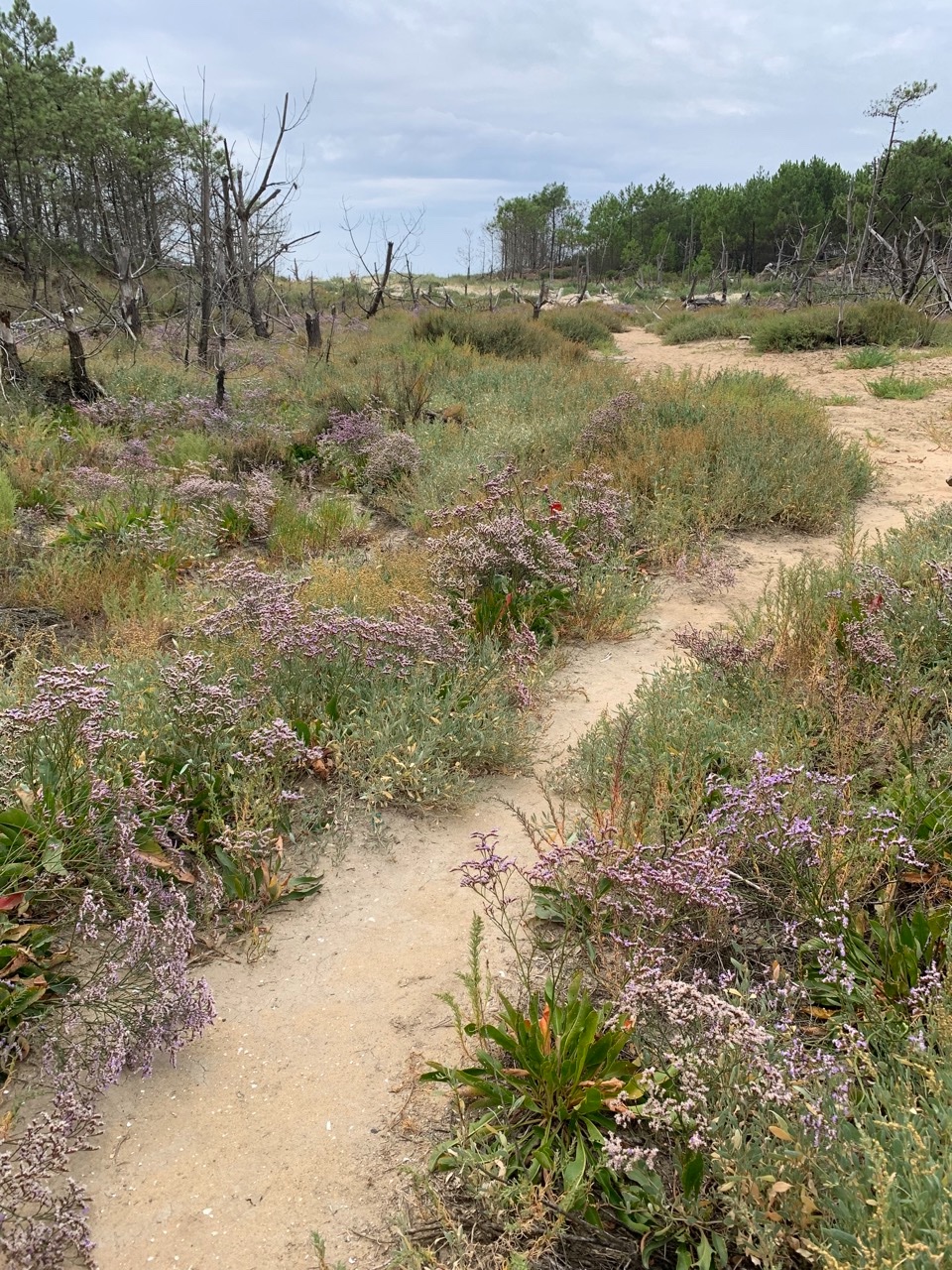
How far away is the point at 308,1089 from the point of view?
2.28 m

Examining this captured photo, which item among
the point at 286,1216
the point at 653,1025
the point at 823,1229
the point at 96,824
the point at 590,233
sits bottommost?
the point at 286,1216

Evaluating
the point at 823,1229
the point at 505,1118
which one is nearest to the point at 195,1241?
the point at 505,1118

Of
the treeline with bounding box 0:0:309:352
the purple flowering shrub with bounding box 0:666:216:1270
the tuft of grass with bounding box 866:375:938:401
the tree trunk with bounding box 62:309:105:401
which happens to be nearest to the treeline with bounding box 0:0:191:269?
the treeline with bounding box 0:0:309:352

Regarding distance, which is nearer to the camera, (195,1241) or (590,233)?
(195,1241)

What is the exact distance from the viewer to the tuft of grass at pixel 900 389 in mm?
12000

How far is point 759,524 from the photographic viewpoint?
722 cm

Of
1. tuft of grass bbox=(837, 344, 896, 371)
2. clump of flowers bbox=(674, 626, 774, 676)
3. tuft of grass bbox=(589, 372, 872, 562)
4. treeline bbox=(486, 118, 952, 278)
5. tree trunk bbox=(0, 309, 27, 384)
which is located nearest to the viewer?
clump of flowers bbox=(674, 626, 774, 676)

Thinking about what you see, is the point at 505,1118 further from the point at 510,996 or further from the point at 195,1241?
the point at 195,1241

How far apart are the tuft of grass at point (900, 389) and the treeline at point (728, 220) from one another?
60.8ft

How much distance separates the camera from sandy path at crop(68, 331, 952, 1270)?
192 cm

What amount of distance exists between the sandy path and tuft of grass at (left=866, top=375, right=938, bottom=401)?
37.2 feet

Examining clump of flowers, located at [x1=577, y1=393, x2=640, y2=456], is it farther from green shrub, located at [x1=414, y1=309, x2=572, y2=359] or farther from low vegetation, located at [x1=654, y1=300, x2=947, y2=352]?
low vegetation, located at [x1=654, y1=300, x2=947, y2=352]

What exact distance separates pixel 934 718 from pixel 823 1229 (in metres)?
2.75

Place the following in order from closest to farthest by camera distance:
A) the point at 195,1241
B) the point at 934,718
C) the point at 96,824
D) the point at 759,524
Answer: the point at 195,1241 → the point at 96,824 → the point at 934,718 → the point at 759,524
